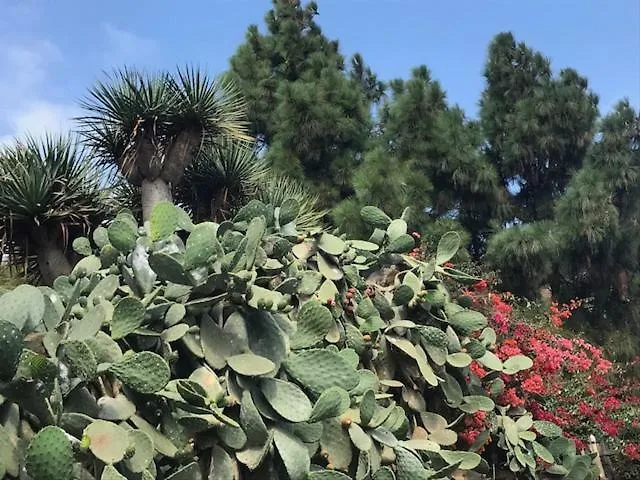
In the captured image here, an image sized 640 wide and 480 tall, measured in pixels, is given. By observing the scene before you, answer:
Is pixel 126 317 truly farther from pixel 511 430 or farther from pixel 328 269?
pixel 511 430

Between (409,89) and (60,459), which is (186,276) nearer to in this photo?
(60,459)

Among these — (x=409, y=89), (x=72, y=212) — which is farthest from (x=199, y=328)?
(x=409, y=89)

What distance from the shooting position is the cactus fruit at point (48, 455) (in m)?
1.70

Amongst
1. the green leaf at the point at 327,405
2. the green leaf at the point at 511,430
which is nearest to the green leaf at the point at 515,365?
the green leaf at the point at 511,430

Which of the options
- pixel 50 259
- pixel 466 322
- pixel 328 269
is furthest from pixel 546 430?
pixel 50 259

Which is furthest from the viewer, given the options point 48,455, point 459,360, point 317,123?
point 317,123

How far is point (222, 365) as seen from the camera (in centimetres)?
228

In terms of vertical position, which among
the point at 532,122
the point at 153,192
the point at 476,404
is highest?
the point at 532,122

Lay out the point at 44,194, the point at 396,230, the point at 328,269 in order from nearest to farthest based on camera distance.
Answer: the point at 328,269, the point at 396,230, the point at 44,194

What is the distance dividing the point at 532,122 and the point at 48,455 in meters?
12.1

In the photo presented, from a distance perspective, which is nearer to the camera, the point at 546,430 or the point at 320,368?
the point at 320,368

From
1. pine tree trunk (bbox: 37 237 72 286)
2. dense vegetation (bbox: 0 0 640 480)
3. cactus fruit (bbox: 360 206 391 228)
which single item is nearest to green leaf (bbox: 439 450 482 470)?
dense vegetation (bbox: 0 0 640 480)

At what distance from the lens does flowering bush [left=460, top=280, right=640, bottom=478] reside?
443 cm

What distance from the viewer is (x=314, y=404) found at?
2.41 metres
